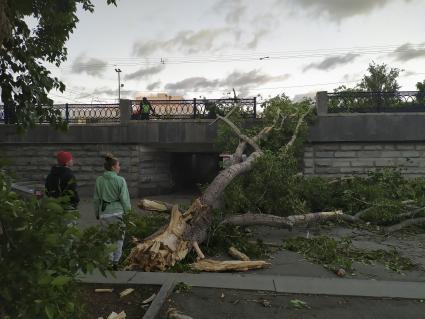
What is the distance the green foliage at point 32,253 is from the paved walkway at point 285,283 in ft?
10.9

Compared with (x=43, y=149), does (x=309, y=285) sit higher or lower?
lower

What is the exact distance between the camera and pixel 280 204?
9.16 meters

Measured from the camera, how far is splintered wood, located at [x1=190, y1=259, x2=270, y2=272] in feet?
20.7

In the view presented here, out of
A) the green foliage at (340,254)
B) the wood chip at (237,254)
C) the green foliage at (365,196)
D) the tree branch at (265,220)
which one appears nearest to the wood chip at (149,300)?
the wood chip at (237,254)

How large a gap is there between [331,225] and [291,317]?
5700 millimetres

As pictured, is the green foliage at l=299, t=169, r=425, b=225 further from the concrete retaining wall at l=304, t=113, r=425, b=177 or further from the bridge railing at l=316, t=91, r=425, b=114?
the bridge railing at l=316, t=91, r=425, b=114

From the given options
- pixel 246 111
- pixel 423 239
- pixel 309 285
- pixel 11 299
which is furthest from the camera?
pixel 246 111

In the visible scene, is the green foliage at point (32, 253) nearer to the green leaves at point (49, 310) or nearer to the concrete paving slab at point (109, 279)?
the green leaves at point (49, 310)

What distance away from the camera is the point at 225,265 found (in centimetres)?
633

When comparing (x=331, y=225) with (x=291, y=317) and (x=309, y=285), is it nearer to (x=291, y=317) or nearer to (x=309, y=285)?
(x=309, y=285)

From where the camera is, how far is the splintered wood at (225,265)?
20.7 ft

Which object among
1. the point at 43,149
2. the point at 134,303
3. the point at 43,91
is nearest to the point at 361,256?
the point at 134,303

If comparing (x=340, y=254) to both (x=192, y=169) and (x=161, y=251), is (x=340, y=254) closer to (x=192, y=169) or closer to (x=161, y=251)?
(x=161, y=251)

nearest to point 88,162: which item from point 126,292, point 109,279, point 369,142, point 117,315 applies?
point 369,142
